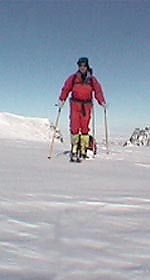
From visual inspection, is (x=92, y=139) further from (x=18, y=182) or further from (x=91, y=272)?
(x=91, y=272)

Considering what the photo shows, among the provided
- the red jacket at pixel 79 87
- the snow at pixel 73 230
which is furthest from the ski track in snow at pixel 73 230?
the red jacket at pixel 79 87

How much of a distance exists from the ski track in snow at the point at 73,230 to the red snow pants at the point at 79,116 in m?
3.76

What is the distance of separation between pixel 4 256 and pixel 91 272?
479mm

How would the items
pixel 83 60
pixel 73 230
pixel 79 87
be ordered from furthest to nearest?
pixel 79 87 → pixel 83 60 → pixel 73 230

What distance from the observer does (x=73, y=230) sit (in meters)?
2.67

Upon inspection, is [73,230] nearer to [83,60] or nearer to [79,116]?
[79,116]

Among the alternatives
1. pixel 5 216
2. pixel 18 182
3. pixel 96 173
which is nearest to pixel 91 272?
pixel 5 216

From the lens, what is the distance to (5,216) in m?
2.95

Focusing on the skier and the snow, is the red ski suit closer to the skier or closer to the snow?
the skier

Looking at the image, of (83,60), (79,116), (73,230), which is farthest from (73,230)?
(83,60)

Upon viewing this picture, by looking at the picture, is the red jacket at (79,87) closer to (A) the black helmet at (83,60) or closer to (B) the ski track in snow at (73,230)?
(A) the black helmet at (83,60)

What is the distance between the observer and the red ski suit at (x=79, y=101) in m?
8.48

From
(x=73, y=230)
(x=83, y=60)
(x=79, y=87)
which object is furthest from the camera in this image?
(x=79, y=87)

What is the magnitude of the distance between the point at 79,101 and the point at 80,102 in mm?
31
